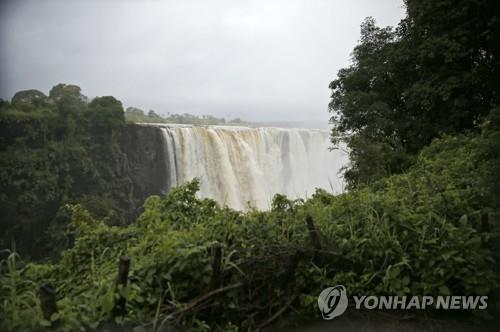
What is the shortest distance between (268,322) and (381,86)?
10.3 m

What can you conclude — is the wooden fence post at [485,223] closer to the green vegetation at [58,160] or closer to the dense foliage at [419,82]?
the dense foliage at [419,82]

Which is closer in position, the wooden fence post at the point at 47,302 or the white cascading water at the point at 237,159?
→ the wooden fence post at the point at 47,302

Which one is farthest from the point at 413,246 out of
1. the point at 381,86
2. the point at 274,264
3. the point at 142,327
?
the point at 381,86

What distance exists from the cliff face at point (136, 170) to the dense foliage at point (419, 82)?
1403cm

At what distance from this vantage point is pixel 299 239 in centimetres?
207

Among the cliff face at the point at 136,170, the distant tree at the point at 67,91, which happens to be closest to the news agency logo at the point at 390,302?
the cliff face at the point at 136,170

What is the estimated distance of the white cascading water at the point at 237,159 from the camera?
1917cm

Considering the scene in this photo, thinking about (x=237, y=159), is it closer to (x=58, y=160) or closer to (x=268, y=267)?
(x=58, y=160)

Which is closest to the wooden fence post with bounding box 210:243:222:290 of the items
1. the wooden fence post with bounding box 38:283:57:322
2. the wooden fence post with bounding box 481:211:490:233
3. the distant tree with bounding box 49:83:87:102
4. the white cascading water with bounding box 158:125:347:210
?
the wooden fence post with bounding box 38:283:57:322

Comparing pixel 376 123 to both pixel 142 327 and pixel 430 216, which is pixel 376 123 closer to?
pixel 430 216

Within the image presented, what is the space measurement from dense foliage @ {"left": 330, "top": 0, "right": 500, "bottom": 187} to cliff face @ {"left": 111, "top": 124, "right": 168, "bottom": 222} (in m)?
14.0

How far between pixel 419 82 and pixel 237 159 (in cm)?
1247

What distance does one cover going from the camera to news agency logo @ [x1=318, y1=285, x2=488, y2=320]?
1.77m

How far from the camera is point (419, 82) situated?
853cm
